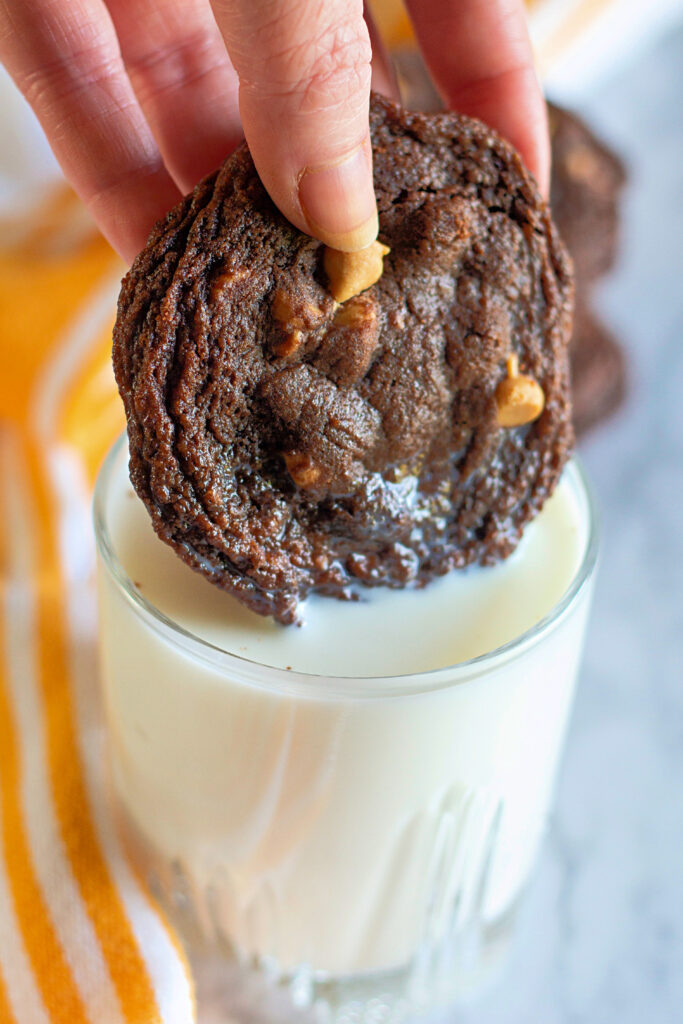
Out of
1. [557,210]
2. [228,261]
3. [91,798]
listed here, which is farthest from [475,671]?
[557,210]

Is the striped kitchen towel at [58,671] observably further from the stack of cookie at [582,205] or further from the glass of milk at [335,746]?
the stack of cookie at [582,205]

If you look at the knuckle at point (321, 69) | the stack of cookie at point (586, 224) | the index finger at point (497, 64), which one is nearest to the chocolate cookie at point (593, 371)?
the stack of cookie at point (586, 224)

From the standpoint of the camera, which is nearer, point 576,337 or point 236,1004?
point 236,1004

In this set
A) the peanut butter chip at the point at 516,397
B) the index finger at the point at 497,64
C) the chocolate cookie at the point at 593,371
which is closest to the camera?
the peanut butter chip at the point at 516,397

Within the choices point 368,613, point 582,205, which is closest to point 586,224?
point 582,205

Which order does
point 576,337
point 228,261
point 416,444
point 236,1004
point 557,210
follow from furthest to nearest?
point 576,337 → point 557,210 → point 236,1004 → point 416,444 → point 228,261

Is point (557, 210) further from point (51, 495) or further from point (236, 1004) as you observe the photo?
point (236, 1004)
